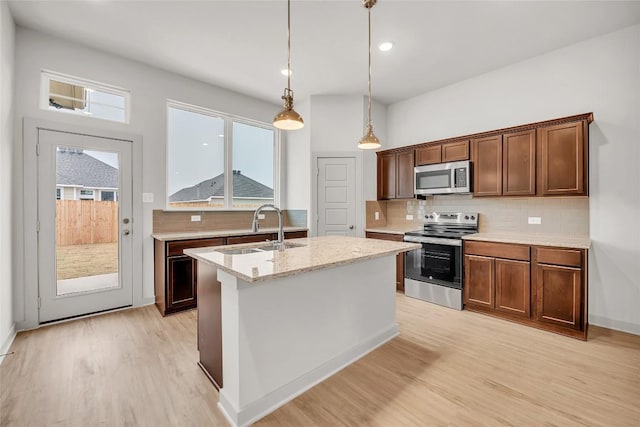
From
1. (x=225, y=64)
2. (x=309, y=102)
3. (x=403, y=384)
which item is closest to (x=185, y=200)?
(x=225, y=64)

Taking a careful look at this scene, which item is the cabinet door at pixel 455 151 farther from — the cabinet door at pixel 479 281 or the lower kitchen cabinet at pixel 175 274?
the lower kitchen cabinet at pixel 175 274

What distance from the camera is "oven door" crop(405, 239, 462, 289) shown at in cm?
359

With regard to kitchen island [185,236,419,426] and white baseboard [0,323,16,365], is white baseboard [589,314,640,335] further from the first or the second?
white baseboard [0,323,16,365]

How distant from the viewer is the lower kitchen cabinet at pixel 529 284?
2.77 m

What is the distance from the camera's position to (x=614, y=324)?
118 inches

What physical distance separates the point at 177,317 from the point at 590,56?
552 cm

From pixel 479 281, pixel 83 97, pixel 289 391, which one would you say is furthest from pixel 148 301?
pixel 479 281

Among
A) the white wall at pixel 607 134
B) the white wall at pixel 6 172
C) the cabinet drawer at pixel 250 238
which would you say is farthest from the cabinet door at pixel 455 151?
the white wall at pixel 6 172

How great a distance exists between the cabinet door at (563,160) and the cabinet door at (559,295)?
852mm

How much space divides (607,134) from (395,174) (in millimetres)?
2456

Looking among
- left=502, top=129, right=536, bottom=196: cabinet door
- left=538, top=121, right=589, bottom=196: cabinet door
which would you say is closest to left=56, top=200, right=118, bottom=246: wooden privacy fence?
left=502, top=129, right=536, bottom=196: cabinet door

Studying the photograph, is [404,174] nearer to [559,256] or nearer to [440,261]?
[440,261]

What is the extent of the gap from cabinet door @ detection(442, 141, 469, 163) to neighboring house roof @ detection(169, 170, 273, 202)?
291 cm

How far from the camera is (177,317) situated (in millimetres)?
3332
